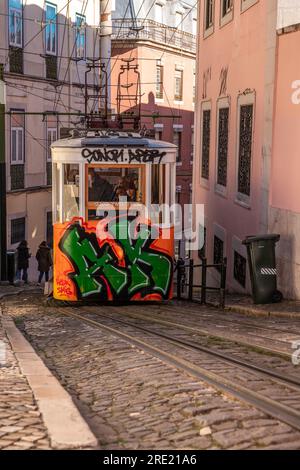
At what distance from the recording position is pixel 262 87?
14.7 meters

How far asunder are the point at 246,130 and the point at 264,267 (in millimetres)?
4446

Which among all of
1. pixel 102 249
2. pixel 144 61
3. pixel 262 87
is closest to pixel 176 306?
pixel 102 249

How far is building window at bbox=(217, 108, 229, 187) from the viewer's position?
61.5ft

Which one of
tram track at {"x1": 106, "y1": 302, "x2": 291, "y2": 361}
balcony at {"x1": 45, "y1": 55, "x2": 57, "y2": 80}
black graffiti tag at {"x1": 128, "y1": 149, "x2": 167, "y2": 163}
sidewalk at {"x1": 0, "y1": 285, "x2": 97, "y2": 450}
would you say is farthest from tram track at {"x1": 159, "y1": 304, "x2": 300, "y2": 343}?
balcony at {"x1": 45, "y1": 55, "x2": 57, "y2": 80}

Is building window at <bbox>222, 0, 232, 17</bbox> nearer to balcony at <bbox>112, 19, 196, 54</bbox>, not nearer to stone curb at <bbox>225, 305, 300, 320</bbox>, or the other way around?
stone curb at <bbox>225, 305, 300, 320</bbox>

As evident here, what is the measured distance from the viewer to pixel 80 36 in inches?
1204

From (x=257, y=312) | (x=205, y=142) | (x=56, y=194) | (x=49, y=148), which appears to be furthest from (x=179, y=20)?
(x=257, y=312)

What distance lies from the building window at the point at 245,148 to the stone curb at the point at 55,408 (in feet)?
28.4

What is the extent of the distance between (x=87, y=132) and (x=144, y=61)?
26.9 metres

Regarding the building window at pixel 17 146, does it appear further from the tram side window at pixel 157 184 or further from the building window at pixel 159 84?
the building window at pixel 159 84

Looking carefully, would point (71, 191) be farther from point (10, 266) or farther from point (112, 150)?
point (10, 266)

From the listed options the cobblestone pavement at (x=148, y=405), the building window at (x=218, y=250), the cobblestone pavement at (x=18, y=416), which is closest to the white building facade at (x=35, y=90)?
the building window at (x=218, y=250)

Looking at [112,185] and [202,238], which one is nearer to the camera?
[112,185]

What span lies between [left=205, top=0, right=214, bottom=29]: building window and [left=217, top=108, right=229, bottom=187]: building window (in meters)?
3.18
